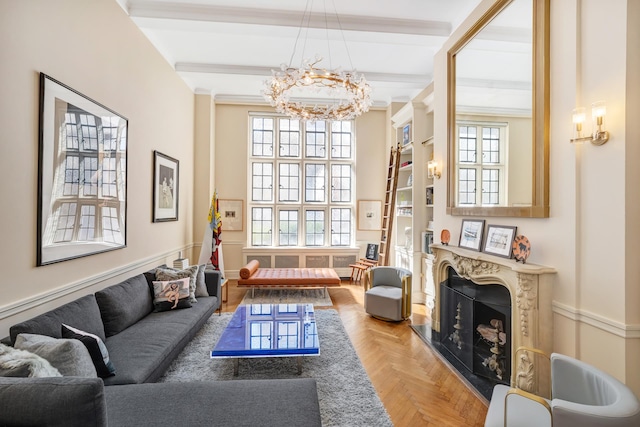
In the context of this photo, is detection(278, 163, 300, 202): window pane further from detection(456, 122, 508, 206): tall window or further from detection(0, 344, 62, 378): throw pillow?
detection(0, 344, 62, 378): throw pillow

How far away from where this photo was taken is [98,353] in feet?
6.78

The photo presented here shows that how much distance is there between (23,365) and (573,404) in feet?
9.05

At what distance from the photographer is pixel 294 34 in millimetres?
4211

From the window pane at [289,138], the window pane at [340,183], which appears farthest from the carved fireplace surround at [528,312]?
the window pane at [289,138]

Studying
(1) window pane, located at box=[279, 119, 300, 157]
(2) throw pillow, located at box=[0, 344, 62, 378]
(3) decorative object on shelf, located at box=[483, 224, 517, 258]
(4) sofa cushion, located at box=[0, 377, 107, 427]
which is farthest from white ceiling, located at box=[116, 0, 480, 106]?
(4) sofa cushion, located at box=[0, 377, 107, 427]

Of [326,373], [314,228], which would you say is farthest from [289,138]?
[326,373]

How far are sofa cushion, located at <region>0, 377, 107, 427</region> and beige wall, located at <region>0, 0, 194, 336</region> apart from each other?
3.67ft

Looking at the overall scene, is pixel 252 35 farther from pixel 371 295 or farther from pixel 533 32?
pixel 371 295

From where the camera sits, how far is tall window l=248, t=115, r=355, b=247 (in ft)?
23.2

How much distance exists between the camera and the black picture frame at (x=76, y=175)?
2.39 meters

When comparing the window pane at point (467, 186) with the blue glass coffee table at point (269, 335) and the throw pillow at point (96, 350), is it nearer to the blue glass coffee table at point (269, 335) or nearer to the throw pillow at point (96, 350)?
the blue glass coffee table at point (269, 335)

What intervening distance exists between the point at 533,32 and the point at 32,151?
4119mm

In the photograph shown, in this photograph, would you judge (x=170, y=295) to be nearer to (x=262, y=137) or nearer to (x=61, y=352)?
(x=61, y=352)

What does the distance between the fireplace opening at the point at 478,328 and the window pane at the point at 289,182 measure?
425 cm
